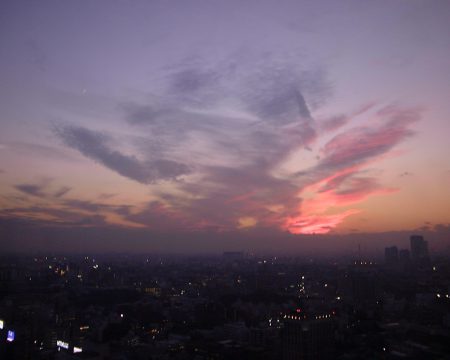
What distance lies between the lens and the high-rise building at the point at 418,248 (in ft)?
155

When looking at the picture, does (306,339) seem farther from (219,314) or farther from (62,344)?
(219,314)

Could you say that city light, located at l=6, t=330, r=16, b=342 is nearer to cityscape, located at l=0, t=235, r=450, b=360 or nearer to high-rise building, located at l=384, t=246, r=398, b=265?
cityscape, located at l=0, t=235, r=450, b=360

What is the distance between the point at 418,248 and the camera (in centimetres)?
4838

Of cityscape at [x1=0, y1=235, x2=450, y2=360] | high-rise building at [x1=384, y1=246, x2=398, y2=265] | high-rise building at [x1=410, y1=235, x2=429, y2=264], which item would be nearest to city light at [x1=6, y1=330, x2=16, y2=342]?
cityscape at [x1=0, y1=235, x2=450, y2=360]

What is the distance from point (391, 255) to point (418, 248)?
3601mm

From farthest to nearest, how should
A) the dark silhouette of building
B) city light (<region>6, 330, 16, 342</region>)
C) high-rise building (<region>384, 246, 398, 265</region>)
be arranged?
high-rise building (<region>384, 246, 398, 265</region>), the dark silhouette of building, city light (<region>6, 330, 16, 342</region>)

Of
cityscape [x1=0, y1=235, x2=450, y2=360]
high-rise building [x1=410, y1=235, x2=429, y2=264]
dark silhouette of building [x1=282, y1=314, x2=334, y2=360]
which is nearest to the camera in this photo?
dark silhouette of building [x1=282, y1=314, x2=334, y2=360]

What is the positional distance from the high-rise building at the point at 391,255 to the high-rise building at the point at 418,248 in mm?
2138

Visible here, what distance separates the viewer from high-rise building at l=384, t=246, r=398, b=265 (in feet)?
160

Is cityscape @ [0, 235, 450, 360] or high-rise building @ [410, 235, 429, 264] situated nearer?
cityscape @ [0, 235, 450, 360]

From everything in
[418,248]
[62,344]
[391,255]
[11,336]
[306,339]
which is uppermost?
[418,248]

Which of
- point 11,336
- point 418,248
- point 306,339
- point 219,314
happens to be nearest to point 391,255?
point 418,248

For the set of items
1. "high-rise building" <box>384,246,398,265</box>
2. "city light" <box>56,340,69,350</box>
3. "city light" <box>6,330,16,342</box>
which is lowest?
"city light" <box>56,340,69,350</box>

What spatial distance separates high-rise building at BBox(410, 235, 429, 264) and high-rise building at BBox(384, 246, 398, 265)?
84.2 inches
